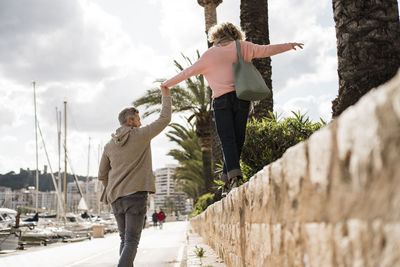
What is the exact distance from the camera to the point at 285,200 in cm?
202

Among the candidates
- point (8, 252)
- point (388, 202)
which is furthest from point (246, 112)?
point (8, 252)

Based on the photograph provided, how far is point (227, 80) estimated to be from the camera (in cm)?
452

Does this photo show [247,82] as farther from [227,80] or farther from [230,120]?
[230,120]

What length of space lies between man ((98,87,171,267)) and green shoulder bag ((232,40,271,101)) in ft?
2.55

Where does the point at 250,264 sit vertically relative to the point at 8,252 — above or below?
above

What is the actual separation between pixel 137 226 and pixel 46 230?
29.5 metres

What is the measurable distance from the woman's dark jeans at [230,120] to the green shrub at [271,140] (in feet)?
3.57

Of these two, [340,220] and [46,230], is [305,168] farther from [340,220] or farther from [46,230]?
[46,230]

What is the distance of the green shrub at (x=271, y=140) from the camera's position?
5672 millimetres

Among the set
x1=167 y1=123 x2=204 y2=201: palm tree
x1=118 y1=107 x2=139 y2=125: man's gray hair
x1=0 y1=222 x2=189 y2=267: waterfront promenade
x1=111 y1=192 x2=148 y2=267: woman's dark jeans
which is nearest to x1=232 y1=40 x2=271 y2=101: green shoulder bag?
x1=118 y1=107 x2=139 y2=125: man's gray hair

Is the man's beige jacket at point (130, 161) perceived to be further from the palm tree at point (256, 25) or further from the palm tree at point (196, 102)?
the palm tree at point (196, 102)

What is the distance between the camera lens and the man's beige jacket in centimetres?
414

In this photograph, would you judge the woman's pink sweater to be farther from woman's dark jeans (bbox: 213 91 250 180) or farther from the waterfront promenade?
the waterfront promenade

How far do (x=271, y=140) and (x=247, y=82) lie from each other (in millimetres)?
1572
